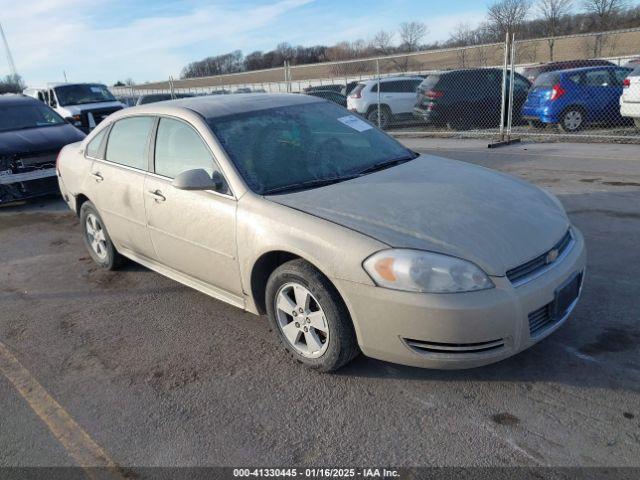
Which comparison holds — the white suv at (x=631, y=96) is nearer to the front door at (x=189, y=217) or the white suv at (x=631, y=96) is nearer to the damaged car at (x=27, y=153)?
the front door at (x=189, y=217)

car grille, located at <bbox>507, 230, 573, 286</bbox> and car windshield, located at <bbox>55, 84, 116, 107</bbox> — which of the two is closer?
car grille, located at <bbox>507, 230, 573, 286</bbox>

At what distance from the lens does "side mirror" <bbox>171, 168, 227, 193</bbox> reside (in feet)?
11.3

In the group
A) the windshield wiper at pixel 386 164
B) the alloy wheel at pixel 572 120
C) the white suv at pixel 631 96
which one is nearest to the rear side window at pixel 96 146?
the windshield wiper at pixel 386 164

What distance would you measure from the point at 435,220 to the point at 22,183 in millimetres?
7418

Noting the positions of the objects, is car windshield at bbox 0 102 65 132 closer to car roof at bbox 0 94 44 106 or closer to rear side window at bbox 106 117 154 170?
car roof at bbox 0 94 44 106

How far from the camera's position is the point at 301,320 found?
10.5 ft

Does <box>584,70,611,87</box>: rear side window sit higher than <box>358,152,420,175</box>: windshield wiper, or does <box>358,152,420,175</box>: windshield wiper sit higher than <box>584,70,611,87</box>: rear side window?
<box>358,152,420,175</box>: windshield wiper

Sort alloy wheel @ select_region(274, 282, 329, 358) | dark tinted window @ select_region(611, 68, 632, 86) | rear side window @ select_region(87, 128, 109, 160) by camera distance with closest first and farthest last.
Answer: alloy wheel @ select_region(274, 282, 329, 358), rear side window @ select_region(87, 128, 109, 160), dark tinted window @ select_region(611, 68, 632, 86)

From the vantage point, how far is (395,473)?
2416 millimetres

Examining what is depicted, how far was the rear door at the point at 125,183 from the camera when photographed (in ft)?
14.2

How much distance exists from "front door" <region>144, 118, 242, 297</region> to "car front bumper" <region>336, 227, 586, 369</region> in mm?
1035

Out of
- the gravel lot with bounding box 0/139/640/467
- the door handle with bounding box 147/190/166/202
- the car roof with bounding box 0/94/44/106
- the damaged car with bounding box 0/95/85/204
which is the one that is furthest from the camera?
the car roof with bounding box 0/94/44/106

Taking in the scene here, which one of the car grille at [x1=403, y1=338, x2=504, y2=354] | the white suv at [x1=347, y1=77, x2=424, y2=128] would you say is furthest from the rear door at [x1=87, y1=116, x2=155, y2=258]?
the white suv at [x1=347, y1=77, x2=424, y2=128]

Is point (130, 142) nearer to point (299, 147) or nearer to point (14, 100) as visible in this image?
point (299, 147)
